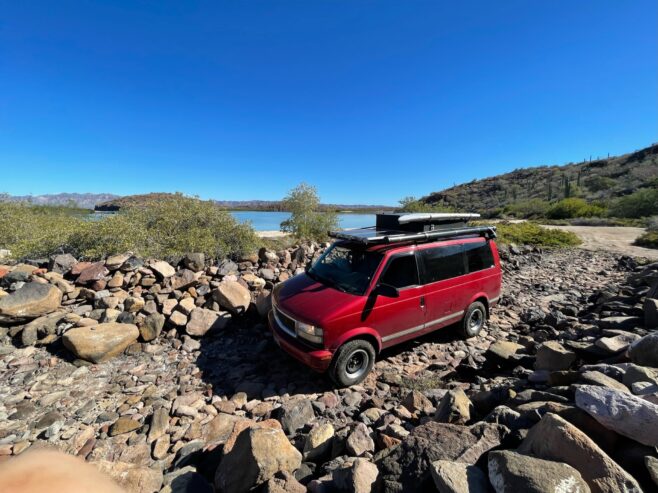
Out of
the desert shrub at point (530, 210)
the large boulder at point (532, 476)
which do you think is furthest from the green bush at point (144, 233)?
the desert shrub at point (530, 210)

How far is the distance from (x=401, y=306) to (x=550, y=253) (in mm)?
12459

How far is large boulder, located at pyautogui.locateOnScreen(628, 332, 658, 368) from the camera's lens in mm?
2977

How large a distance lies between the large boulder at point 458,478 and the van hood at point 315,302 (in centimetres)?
213

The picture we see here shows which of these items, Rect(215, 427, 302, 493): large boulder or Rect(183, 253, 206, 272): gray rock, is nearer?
Rect(215, 427, 302, 493): large boulder

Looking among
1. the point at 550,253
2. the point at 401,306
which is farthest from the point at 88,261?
the point at 550,253

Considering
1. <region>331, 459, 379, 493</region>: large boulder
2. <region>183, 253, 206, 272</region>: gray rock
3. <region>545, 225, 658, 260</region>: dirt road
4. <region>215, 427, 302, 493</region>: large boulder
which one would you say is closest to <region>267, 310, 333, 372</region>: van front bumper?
<region>215, 427, 302, 493</region>: large boulder

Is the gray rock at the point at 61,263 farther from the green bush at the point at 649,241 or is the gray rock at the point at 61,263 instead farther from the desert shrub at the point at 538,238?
the green bush at the point at 649,241

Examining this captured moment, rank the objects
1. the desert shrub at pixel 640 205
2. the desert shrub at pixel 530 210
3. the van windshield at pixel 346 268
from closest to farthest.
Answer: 1. the van windshield at pixel 346 268
2. the desert shrub at pixel 640 205
3. the desert shrub at pixel 530 210

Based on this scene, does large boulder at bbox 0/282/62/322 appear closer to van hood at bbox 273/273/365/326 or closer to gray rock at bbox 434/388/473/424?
van hood at bbox 273/273/365/326

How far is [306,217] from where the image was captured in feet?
46.4

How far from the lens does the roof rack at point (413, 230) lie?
454 cm

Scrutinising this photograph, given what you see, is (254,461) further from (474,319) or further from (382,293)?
(474,319)

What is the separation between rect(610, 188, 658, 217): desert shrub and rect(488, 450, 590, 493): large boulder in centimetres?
3546

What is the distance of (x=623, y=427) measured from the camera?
189 cm
